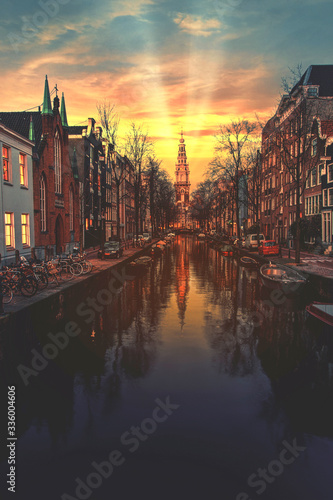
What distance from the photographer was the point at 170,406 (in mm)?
6473

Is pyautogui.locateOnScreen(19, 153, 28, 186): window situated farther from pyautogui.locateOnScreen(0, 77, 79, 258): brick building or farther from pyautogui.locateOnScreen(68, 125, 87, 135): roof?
pyautogui.locateOnScreen(68, 125, 87, 135): roof

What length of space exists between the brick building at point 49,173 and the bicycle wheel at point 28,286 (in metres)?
14.1

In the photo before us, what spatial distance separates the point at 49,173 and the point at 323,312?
1115 inches

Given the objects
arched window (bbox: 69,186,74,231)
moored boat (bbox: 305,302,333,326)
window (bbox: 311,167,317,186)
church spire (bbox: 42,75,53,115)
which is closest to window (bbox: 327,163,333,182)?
window (bbox: 311,167,317,186)

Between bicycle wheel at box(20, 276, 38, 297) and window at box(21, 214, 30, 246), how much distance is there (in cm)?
1215

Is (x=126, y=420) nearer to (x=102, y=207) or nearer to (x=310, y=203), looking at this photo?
(x=310, y=203)

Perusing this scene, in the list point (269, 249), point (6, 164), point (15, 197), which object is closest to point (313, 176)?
point (269, 249)

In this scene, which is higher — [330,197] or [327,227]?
[330,197]

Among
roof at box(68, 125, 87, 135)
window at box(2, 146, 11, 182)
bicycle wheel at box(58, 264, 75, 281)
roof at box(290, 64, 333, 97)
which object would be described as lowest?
bicycle wheel at box(58, 264, 75, 281)

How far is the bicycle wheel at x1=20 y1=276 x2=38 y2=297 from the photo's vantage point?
53.1ft

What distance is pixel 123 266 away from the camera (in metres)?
31.5

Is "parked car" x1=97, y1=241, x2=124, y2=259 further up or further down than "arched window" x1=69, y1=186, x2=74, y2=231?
further down

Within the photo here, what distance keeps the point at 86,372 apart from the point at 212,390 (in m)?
2.53

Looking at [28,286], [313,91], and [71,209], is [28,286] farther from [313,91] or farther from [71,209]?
[313,91]
